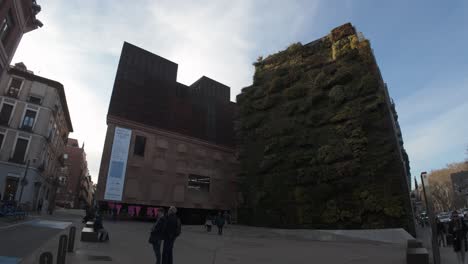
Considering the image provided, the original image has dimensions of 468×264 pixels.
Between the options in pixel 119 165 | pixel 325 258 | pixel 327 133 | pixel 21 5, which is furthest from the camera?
pixel 119 165

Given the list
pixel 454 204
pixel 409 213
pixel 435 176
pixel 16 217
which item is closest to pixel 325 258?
pixel 409 213

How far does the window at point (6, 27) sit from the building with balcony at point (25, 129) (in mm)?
21273

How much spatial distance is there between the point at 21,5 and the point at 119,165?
20.4 metres

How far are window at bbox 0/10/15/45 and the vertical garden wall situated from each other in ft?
72.8

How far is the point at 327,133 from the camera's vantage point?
26062 millimetres

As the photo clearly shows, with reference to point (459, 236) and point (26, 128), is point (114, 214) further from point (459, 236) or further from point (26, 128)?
point (459, 236)

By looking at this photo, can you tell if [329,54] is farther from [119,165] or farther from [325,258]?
[119,165]

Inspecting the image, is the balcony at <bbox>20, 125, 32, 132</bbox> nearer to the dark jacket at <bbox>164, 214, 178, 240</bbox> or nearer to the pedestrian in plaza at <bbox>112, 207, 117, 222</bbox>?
the pedestrian in plaza at <bbox>112, 207, 117, 222</bbox>

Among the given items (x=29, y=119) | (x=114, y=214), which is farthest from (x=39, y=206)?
(x=114, y=214)

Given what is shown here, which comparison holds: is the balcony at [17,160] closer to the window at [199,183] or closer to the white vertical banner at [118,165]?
the white vertical banner at [118,165]

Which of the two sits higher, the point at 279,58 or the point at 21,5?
the point at 279,58

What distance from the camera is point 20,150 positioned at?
35969mm

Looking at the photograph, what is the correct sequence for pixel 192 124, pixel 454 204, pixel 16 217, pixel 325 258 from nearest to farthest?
1. pixel 325 258
2. pixel 16 217
3. pixel 192 124
4. pixel 454 204

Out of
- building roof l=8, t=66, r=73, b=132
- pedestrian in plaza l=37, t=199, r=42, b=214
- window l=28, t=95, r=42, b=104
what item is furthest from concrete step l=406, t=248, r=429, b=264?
building roof l=8, t=66, r=73, b=132
